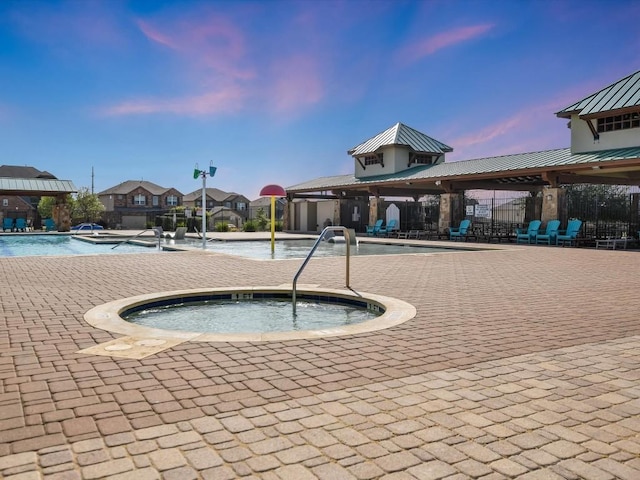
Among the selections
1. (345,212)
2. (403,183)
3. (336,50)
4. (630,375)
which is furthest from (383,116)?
(630,375)

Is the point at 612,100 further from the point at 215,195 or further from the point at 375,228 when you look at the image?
the point at 215,195

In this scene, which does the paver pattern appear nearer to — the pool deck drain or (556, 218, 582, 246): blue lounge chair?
the pool deck drain

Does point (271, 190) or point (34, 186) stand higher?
point (34, 186)

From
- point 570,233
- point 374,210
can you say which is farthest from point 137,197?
point 570,233

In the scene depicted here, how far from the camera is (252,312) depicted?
21.6 ft

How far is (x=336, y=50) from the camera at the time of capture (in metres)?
18.3

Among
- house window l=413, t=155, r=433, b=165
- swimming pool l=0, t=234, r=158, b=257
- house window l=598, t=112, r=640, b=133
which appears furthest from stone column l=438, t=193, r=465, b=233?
swimming pool l=0, t=234, r=158, b=257

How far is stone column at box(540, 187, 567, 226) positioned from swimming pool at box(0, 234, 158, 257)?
15.4 metres

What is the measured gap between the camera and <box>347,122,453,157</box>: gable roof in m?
30.1

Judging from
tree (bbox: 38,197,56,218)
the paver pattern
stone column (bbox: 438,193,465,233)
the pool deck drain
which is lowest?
the paver pattern

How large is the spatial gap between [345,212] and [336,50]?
14.8 m

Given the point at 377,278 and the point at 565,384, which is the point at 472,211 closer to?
the point at 377,278

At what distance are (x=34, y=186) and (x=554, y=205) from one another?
3174 cm

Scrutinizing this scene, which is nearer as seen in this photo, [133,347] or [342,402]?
[342,402]
